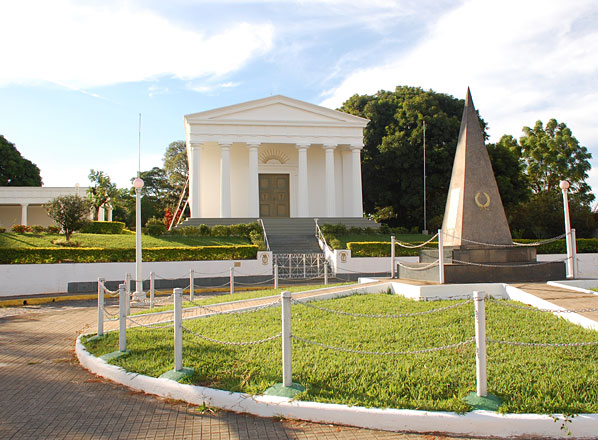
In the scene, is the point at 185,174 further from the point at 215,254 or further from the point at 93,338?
the point at 93,338

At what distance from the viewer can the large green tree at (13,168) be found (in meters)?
48.4

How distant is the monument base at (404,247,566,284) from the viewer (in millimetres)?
10352

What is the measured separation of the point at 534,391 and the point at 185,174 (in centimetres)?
4934

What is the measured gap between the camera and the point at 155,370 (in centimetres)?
582

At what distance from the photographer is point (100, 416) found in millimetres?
4812

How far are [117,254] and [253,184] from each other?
11213 mm

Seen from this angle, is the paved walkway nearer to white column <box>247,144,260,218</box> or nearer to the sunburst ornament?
white column <box>247,144,260,218</box>

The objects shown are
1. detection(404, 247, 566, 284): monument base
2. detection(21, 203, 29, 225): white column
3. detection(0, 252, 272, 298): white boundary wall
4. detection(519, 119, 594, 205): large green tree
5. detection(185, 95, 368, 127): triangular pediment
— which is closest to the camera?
detection(404, 247, 566, 284): monument base

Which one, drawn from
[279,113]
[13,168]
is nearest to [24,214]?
[13,168]

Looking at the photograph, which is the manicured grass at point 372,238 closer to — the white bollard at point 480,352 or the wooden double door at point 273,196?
the wooden double door at point 273,196

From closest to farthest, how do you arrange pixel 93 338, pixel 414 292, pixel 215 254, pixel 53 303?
1. pixel 93 338
2. pixel 414 292
3. pixel 53 303
4. pixel 215 254

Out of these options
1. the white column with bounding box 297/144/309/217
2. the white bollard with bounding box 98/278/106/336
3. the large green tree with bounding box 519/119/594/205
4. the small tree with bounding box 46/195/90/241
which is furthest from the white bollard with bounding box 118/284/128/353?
the large green tree with bounding box 519/119/594/205

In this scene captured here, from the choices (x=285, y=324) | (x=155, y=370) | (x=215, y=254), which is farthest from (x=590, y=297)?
(x=215, y=254)

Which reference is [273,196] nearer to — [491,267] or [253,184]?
[253,184]
